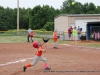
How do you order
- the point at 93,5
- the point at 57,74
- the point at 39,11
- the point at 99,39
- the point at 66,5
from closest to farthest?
the point at 57,74, the point at 99,39, the point at 39,11, the point at 93,5, the point at 66,5

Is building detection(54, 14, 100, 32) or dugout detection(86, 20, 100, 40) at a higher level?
building detection(54, 14, 100, 32)

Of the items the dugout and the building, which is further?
the building

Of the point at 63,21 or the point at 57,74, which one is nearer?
the point at 57,74

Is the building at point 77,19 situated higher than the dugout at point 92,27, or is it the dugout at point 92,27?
the building at point 77,19

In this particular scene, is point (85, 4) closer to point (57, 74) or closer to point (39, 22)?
point (39, 22)

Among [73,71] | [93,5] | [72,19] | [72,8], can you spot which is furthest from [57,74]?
[72,8]

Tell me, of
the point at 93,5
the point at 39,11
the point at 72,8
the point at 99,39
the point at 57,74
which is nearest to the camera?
the point at 57,74

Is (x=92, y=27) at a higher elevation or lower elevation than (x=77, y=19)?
lower

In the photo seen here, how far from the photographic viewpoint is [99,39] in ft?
120

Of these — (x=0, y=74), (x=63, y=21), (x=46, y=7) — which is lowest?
(x=0, y=74)

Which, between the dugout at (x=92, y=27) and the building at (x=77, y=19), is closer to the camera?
the dugout at (x=92, y=27)

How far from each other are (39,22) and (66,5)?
32.3 metres

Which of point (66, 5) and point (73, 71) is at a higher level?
point (66, 5)

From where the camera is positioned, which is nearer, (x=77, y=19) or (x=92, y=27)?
(x=92, y=27)
